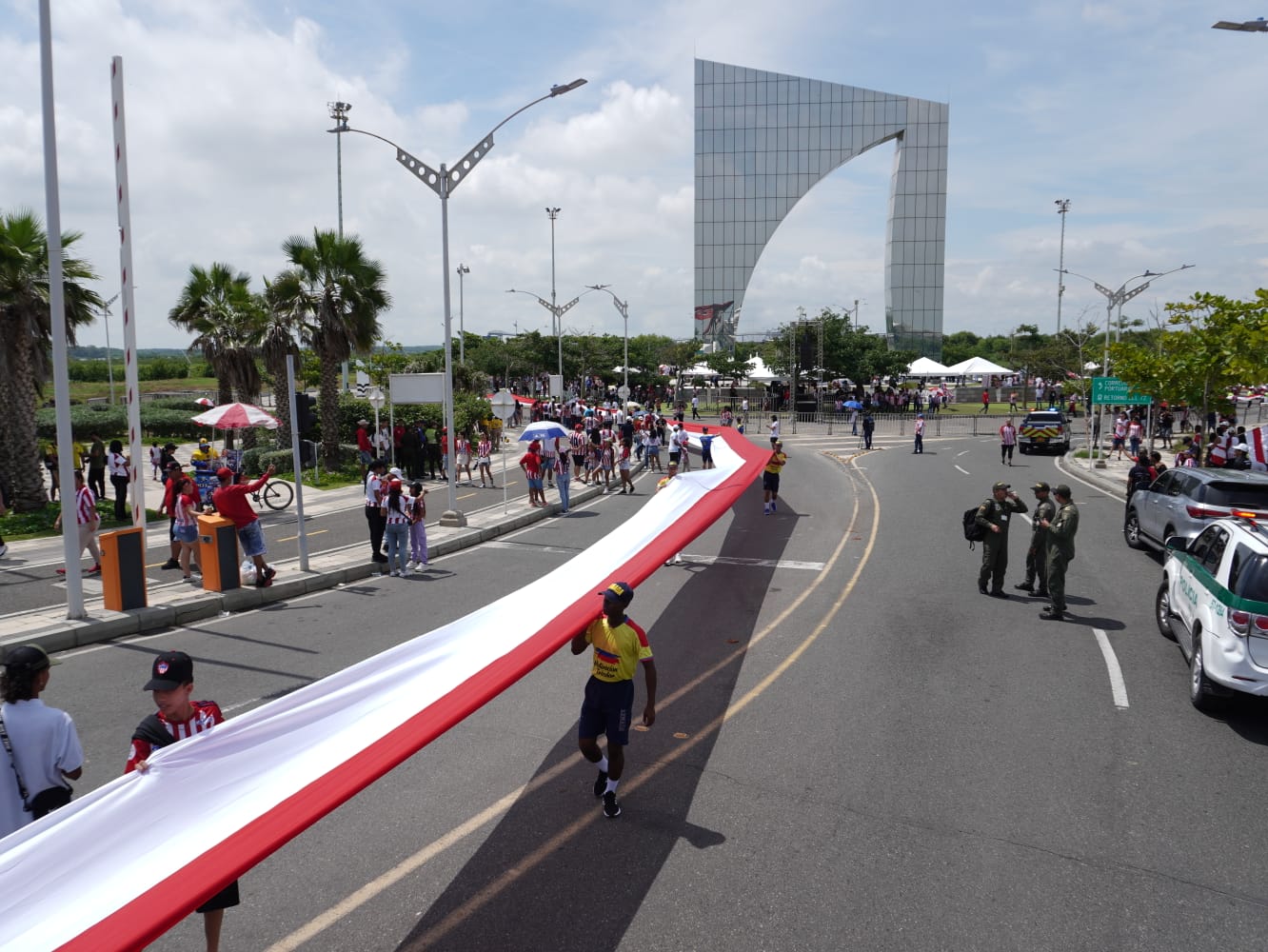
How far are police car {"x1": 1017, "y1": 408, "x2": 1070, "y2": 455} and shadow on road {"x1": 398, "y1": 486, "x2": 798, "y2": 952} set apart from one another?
32.6 meters

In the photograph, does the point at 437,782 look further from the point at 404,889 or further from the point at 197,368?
the point at 197,368

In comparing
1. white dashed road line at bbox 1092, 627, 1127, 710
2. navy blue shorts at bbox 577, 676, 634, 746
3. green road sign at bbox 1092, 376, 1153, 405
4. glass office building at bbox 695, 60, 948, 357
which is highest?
glass office building at bbox 695, 60, 948, 357

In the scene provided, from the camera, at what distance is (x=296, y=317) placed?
29.1 metres

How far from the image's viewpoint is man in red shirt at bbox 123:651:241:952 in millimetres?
4586

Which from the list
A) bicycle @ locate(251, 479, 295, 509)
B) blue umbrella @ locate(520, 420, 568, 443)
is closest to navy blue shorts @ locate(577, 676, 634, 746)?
blue umbrella @ locate(520, 420, 568, 443)

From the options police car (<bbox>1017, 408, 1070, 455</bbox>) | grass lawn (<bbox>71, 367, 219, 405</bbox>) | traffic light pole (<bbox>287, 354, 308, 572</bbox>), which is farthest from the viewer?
grass lawn (<bbox>71, 367, 219, 405</bbox>)

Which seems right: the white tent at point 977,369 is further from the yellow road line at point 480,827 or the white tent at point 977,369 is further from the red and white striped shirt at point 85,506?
the red and white striped shirt at point 85,506

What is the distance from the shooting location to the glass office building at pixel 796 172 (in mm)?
91312

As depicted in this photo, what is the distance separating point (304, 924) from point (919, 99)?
101 meters

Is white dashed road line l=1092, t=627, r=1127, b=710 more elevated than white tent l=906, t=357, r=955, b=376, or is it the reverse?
white tent l=906, t=357, r=955, b=376

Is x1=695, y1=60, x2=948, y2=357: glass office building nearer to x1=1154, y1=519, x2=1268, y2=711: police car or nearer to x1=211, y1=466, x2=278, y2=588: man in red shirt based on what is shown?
x1=211, y1=466, x2=278, y2=588: man in red shirt

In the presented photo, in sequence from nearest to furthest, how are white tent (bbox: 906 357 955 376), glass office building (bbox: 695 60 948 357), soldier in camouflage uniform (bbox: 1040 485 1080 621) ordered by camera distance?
soldier in camouflage uniform (bbox: 1040 485 1080 621)
white tent (bbox: 906 357 955 376)
glass office building (bbox: 695 60 948 357)

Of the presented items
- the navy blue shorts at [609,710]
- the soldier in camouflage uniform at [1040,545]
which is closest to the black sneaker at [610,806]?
the navy blue shorts at [609,710]

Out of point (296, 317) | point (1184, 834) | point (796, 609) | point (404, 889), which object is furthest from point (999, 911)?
point (296, 317)
